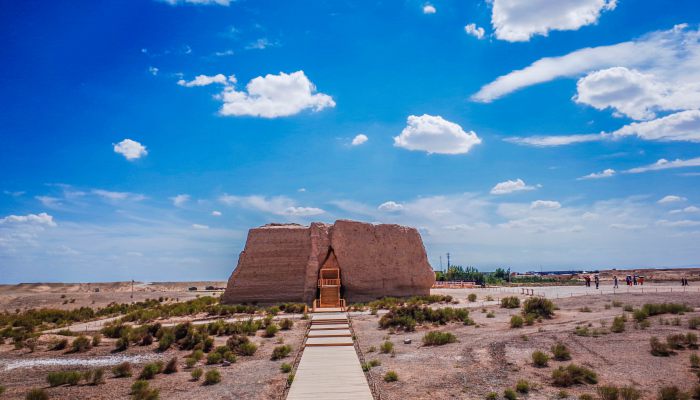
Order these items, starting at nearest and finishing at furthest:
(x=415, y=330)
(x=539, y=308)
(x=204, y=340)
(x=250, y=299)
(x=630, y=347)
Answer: (x=630, y=347), (x=204, y=340), (x=415, y=330), (x=539, y=308), (x=250, y=299)

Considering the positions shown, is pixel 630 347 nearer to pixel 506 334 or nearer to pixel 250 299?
pixel 506 334

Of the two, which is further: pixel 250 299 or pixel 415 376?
pixel 250 299

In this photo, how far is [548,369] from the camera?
13.8 m

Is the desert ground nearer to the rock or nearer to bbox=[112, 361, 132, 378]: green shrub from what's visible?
bbox=[112, 361, 132, 378]: green shrub

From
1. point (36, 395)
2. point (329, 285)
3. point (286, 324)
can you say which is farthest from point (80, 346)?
point (329, 285)

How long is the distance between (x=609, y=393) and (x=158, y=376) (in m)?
12.8

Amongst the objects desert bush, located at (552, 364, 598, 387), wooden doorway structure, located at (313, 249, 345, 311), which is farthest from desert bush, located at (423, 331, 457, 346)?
wooden doorway structure, located at (313, 249, 345, 311)

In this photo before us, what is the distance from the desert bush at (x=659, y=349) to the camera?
14258 millimetres

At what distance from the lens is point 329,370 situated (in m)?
13.4

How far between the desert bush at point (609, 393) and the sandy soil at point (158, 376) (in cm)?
808

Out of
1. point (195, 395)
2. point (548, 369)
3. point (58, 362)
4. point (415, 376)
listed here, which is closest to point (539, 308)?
point (548, 369)

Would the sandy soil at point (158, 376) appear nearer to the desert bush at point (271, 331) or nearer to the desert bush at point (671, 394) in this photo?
the desert bush at point (271, 331)

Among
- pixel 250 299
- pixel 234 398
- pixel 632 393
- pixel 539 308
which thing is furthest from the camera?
pixel 250 299

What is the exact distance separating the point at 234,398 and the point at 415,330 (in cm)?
1084
